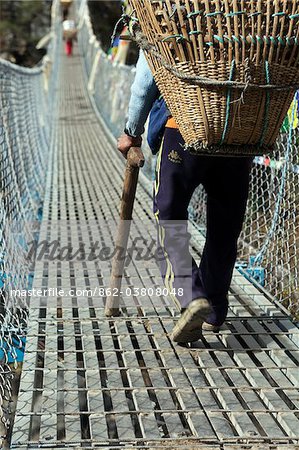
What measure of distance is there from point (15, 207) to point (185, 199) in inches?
56.4

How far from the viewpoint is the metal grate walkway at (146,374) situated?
171cm

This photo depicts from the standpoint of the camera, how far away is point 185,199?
79.3 inches

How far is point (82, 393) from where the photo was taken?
6.36ft

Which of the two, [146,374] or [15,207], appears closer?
[146,374]

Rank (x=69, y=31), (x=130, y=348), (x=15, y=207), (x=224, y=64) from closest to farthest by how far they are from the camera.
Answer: (x=224, y=64) → (x=130, y=348) → (x=15, y=207) → (x=69, y=31)

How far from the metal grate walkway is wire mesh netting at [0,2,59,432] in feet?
0.19

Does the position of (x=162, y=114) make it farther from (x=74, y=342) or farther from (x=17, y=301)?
(x=17, y=301)

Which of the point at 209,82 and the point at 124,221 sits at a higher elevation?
the point at 209,82

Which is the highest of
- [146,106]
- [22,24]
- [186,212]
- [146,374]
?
[146,106]

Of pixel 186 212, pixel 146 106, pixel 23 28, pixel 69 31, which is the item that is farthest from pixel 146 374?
pixel 23 28

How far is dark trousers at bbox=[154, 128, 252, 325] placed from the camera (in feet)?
6.46

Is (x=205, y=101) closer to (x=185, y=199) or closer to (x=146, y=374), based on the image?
(x=185, y=199)

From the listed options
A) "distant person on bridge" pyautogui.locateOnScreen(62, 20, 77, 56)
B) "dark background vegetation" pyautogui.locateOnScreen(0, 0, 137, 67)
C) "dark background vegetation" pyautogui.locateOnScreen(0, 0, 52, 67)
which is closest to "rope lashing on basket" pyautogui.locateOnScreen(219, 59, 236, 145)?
"distant person on bridge" pyautogui.locateOnScreen(62, 20, 77, 56)

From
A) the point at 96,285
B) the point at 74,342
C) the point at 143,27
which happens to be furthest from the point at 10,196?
the point at 143,27
